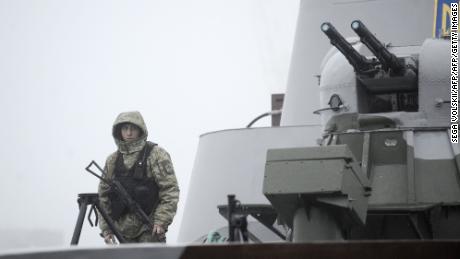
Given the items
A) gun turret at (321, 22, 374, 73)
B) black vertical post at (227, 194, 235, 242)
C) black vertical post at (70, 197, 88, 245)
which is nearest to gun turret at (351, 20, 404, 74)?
gun turret at (321, 22, 374, 73)

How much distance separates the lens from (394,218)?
365 inches

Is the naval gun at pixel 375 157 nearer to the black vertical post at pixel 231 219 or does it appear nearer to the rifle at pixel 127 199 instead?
the rifle at pixel 127 199

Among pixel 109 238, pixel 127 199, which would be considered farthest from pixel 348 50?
pixel 109 238

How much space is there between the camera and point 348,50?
1041cm

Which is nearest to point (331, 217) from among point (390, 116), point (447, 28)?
point (390, 116)

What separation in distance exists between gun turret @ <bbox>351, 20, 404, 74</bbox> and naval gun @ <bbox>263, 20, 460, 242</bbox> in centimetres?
1

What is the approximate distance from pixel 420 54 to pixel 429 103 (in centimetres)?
55

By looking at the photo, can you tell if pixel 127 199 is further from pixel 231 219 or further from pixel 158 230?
pixel 231 219

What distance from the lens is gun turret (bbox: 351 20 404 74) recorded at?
10.1 meters

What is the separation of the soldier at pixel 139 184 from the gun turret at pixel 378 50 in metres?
2.54

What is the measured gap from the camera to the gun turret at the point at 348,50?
10328mm

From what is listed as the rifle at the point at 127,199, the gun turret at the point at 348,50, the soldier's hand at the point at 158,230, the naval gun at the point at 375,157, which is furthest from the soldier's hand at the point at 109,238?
the gun turret at the point at 348,50

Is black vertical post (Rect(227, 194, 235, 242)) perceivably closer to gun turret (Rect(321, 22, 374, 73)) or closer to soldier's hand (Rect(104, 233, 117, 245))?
soldier's hand (Rect(104, 233, 117, 245))

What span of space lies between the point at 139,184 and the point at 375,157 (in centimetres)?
250
